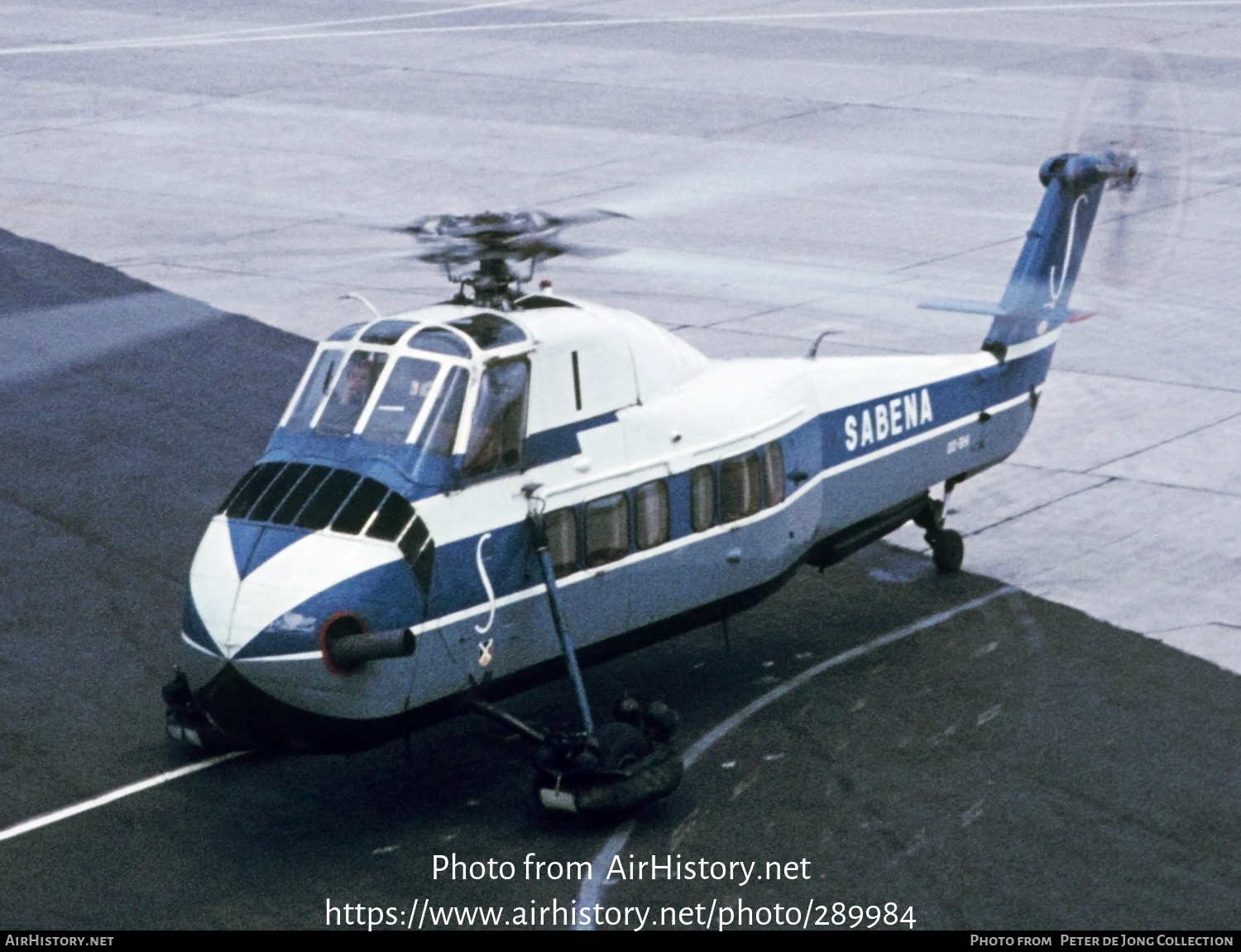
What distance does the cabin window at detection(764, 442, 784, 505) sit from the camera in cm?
1641

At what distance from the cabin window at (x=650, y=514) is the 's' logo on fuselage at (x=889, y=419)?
2.55 meters

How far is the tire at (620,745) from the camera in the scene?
14.2 metres

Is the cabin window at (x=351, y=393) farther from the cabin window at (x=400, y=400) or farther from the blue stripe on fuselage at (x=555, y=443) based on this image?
the blue stripe on fuselage at (x=555, y=443)

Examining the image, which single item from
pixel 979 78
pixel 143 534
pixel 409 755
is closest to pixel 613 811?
pixel 409 755

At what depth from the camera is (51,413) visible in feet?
82.6

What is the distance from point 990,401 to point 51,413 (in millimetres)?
13106

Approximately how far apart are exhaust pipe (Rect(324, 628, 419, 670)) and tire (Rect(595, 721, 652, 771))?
1862 mm

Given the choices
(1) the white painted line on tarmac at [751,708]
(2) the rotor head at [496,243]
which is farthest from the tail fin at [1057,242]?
(2) the rotor head at [496,243]

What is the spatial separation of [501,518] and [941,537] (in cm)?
640

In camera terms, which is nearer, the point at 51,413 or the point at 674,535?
the point at 674,535

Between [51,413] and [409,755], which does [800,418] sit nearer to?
[409,755]

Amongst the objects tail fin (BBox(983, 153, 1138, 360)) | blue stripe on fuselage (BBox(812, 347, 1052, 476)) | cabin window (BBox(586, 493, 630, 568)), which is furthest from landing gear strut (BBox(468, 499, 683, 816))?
tail fin (BBox(983, 153, 1138, 360))

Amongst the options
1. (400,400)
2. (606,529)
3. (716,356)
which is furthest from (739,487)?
(716,356)

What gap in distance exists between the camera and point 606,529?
15258 millimetres
